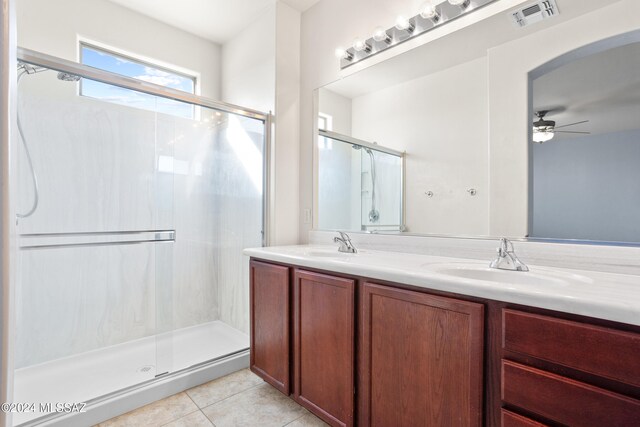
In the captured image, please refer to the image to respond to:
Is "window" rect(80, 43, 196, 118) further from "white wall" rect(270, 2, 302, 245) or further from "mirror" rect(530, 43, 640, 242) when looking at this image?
"mirror" rect(530, 43, 640, 242)

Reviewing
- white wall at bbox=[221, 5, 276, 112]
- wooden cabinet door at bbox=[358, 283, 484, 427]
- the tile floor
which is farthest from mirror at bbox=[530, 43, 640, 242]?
white wall at bbox=[221, 5, 276, 112]

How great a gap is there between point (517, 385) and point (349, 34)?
2210mm

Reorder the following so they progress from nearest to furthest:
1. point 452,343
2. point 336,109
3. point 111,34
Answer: point 452,343, point 336,109, point 111,34

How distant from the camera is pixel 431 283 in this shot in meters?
1.08

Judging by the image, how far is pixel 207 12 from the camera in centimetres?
249

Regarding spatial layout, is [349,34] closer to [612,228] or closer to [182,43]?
[182,43]

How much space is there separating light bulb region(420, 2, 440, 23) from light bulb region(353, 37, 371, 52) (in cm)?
41

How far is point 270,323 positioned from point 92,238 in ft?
4.90

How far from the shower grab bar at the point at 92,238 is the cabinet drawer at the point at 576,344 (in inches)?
89.0

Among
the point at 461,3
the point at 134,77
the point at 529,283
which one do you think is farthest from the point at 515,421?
the point at 134,77

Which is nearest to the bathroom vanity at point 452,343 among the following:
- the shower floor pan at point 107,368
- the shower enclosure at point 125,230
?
the shower floor pan at point 107,368

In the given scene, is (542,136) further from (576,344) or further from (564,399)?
(564,399)

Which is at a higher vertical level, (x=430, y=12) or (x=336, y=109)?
(x=430, y=12)

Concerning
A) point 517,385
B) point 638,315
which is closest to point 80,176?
point 517,385
